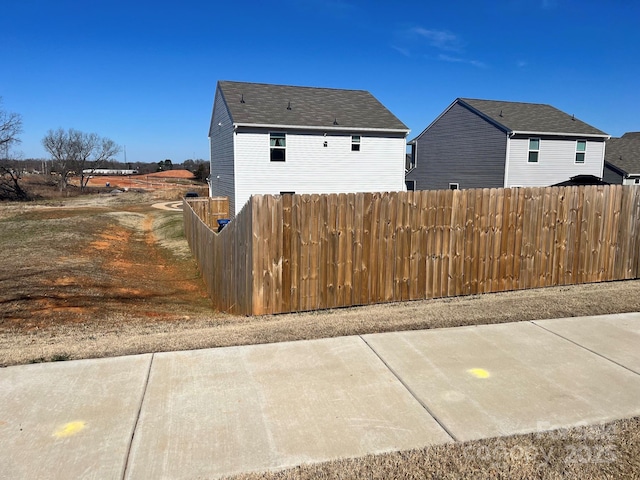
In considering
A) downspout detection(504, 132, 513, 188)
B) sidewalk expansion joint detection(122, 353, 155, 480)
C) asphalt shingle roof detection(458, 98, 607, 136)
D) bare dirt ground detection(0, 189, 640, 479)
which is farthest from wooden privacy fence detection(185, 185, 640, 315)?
asphalt shingle roof detection(458, 98, 607, 136)

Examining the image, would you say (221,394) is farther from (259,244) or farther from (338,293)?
(338,293)

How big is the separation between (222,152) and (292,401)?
24.2 m

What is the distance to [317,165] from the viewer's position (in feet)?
81.0

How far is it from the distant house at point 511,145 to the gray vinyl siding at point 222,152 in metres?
14.1

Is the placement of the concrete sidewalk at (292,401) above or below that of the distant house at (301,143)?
below

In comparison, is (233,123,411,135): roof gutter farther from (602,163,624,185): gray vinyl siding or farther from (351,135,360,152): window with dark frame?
(602,163,624,185): gray vinyl siding

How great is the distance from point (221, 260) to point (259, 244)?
2595 mm

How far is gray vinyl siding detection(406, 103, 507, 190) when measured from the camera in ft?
90.6

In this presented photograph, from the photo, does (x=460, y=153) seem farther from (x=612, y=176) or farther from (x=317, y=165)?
(x=612, y=176)

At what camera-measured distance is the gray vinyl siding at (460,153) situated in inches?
1087

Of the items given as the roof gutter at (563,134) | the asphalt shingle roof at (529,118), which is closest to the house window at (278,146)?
the asphalt shingle roof at (529,118)

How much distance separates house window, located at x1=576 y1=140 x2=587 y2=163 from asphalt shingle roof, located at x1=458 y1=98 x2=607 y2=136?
0.61 meters

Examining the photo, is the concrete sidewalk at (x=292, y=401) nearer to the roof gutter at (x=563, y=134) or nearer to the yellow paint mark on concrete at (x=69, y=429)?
the yellow paint mark on concrete at (x=69, y=429)

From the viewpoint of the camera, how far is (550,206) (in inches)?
332
